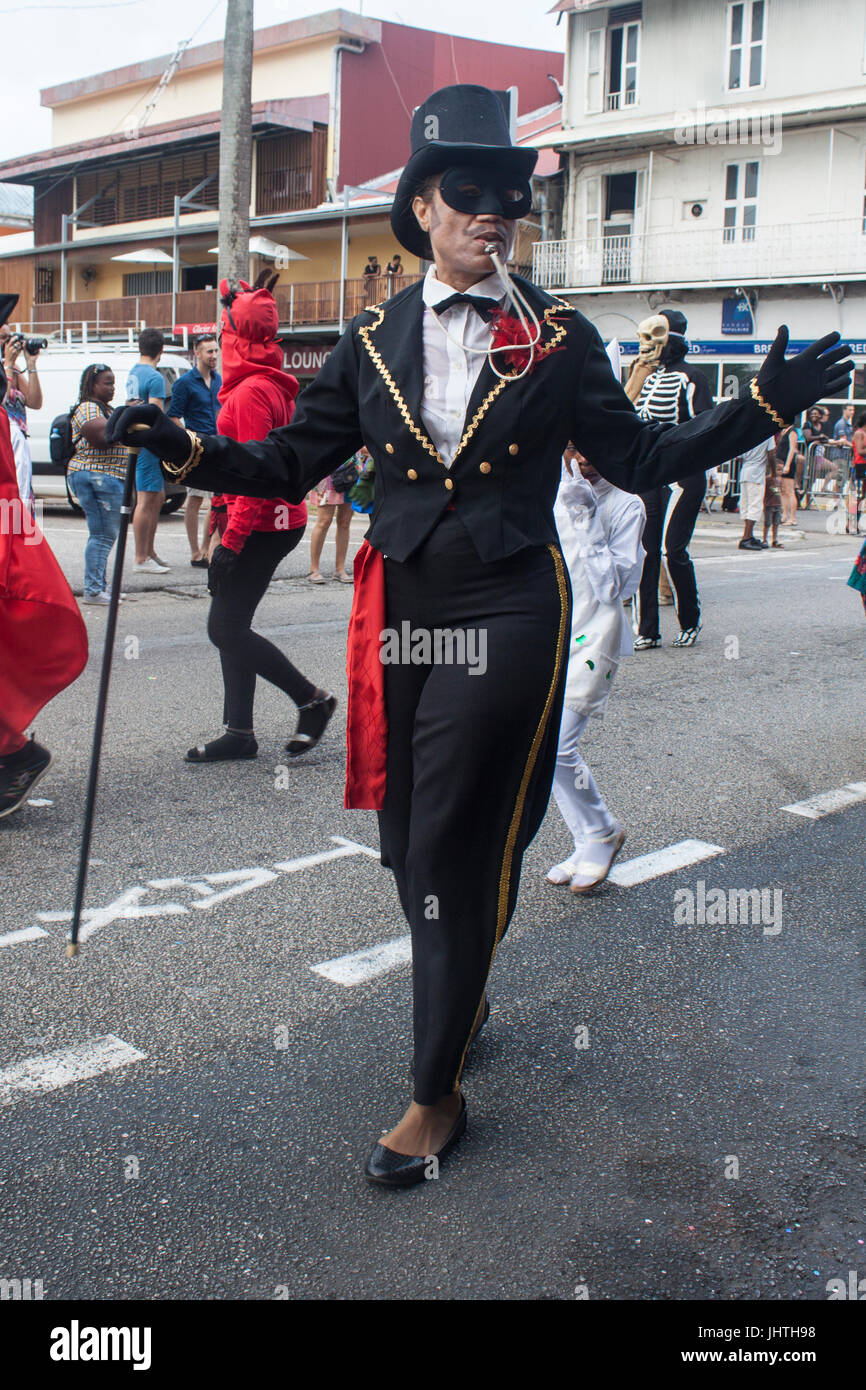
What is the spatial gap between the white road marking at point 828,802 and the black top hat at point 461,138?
10.5ft

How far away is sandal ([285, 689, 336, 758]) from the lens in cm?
585

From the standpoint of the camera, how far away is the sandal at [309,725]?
585cm

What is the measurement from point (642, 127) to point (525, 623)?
31.7 m

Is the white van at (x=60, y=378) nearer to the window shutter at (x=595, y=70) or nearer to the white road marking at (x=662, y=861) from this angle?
the white road marking at (x=662, y=861)

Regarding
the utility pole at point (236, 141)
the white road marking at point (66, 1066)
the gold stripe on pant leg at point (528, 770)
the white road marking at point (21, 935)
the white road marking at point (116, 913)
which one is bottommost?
the white road marking at point (66, 1066)

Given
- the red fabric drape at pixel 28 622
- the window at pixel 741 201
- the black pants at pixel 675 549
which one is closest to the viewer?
the red fabric drape at pixel 28 622

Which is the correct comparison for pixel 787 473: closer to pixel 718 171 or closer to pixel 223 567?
pixel 718 171

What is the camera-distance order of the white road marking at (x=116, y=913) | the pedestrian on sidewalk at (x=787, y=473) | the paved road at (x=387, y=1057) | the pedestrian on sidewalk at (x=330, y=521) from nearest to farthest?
the paved road at (x=387, y=1057) → the white road marking at (x=116, y=913) → the pedestrian on sidewalk at (x=330, y=521) → the pedestrian on sidewalk at (x=787, y=473)

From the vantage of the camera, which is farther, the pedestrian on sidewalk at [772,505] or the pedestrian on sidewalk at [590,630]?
the pedestrian on sidewalk at [772,505]

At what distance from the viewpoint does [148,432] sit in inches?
108

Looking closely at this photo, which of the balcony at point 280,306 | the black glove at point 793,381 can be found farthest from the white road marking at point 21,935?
the balcony at point 280,306

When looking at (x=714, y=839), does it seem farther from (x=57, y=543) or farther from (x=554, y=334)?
(x=57, y=543)

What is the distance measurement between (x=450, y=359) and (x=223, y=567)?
2955 millimetres

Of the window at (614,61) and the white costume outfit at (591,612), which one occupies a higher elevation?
the window at (614,61)
